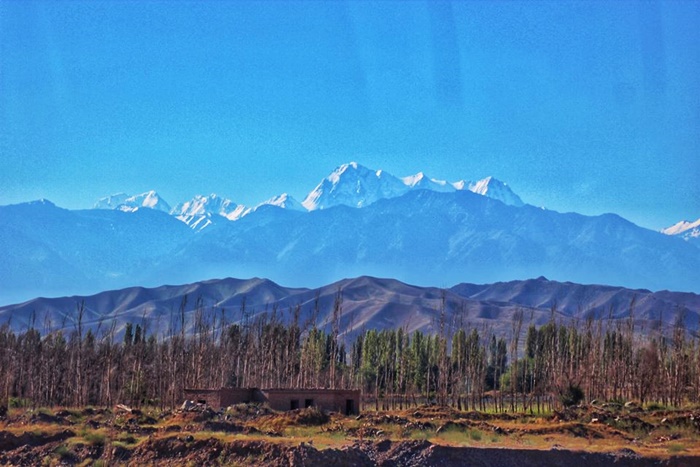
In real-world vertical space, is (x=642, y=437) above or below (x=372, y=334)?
below

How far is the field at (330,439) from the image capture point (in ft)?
146

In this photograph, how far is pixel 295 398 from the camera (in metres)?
64.1

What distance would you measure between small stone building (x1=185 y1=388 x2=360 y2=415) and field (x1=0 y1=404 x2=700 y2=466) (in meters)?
2.03

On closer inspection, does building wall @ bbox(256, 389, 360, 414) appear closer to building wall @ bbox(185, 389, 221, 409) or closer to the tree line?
building wall @ bbox(185, 389, 221, 409)

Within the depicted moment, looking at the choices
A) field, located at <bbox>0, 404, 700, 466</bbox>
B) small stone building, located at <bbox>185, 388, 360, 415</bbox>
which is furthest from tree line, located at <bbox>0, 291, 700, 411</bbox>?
field, located at <bbox>0, 404, 700, 466</bbox>

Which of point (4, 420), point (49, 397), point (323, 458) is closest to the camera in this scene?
point (323, 458)

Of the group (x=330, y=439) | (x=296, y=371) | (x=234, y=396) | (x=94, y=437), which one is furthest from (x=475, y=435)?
(x=296, y=371)

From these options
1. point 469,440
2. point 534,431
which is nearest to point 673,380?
point 534,431

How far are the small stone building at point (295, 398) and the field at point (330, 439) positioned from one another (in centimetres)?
203

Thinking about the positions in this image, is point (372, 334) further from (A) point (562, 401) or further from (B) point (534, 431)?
(B) point (534, 431)

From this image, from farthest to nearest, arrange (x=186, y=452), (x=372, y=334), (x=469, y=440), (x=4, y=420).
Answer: (x=372, y=334)
(x=4, y=420)
(x=469, y=440)
(x=186, y=452)

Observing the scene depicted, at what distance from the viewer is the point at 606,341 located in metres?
129

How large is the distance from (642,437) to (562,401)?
3437 centimetres

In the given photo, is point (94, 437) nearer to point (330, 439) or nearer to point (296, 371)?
point (330, 439)
